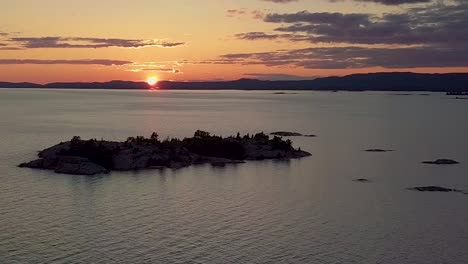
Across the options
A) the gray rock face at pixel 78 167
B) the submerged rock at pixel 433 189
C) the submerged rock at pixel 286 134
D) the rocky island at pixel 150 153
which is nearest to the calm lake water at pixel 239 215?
the submerged rock at pixel 433 189

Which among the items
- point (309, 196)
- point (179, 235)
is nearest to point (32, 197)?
point (179, 235)

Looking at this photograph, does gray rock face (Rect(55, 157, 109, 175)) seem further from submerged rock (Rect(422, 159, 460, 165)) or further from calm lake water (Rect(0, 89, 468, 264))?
submerged rock (Rect(422, 159, 460, 165))

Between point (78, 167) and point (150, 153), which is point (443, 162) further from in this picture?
point (78, 167)

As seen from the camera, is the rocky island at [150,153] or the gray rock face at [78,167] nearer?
the gray rock face at [78,167]

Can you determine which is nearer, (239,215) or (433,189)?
(239,215)

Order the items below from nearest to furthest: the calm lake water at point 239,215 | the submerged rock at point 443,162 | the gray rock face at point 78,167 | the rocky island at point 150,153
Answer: the calm lake water at point 239,215, the gray rock face at point 78,167, the rocky island at point 150,153, the submerged rock at point 443,162

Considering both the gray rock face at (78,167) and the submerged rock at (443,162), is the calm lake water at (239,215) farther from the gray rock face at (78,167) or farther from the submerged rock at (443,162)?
the gray rock face at (78,167)

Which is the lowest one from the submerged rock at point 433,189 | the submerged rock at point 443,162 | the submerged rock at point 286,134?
the submerged rock at point 433,189

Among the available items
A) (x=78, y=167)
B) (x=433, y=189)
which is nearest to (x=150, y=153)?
(x=78, y=167)

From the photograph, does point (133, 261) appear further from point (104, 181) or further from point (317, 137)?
point (317, 137)
